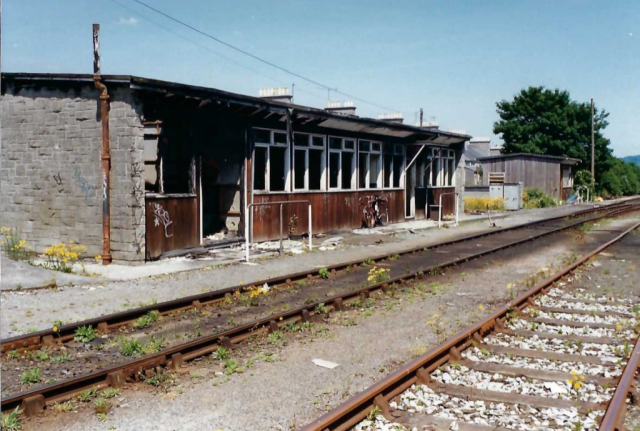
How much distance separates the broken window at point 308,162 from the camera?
62.2 feet

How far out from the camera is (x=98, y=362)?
636cm

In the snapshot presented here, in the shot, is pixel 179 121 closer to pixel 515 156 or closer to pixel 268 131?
pixel 268 131

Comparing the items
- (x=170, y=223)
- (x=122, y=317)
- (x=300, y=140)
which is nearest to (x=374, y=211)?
(x=300, y=140)

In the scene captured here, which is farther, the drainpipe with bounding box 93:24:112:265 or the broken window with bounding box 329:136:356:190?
the broken window with bounding box 329:136:356:190

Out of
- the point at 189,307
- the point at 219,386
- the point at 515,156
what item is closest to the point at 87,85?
the point at 189,307

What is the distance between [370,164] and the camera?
23484 millimetres

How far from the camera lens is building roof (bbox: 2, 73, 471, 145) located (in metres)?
12.8

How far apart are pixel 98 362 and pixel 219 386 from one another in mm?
1590

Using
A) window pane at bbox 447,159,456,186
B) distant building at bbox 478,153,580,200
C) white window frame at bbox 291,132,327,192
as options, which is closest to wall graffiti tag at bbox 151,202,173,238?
white window frame at bbox 291,132,327,192

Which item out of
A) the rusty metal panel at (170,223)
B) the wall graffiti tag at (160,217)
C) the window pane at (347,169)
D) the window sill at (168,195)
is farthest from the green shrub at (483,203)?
the wall graffiti tag at (160,217)

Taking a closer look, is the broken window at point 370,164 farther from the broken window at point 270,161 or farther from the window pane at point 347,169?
the broken window at point 270,161

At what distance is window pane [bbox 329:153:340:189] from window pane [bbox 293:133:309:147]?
1.70 m

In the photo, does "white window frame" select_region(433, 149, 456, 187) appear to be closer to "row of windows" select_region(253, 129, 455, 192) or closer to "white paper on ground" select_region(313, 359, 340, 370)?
"row of windows" select_region(253, 129, 455, 192)

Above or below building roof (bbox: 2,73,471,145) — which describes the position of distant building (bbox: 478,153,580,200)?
below
